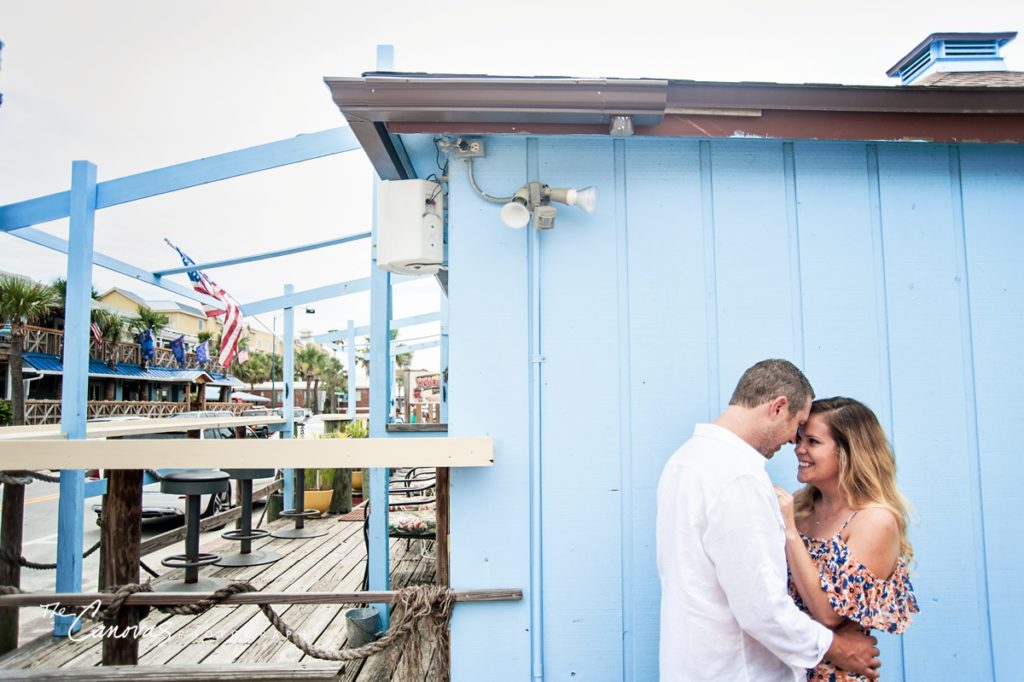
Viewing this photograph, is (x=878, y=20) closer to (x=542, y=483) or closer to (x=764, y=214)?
(x=764, y=214)

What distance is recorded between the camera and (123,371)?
38.2 meters

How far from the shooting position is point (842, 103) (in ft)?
7.73

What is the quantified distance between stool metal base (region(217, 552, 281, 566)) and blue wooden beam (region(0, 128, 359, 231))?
3.53 metres

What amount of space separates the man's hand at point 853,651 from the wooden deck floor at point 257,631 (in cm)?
144

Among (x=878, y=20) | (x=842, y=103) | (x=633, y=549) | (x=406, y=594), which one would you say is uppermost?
(x=878, y=20)

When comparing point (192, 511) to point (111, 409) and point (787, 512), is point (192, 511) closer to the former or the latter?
point (787, 512)

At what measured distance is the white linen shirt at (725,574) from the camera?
1.55 metres

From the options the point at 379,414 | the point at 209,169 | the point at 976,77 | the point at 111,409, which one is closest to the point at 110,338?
the point at 111,409

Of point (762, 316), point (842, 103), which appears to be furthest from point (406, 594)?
point (842, 103)

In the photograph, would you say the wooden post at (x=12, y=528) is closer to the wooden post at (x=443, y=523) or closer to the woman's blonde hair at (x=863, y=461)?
the wooden post at (x=443, y=523)

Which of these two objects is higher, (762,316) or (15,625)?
(762,316)

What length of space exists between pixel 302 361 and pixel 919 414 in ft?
217

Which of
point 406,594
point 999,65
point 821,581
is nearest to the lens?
point 821,581

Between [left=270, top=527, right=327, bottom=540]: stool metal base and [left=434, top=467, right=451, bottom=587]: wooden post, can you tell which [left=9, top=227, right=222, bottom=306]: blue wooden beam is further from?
[left=434, top=467, right=451, bottom=587]: wooden post
